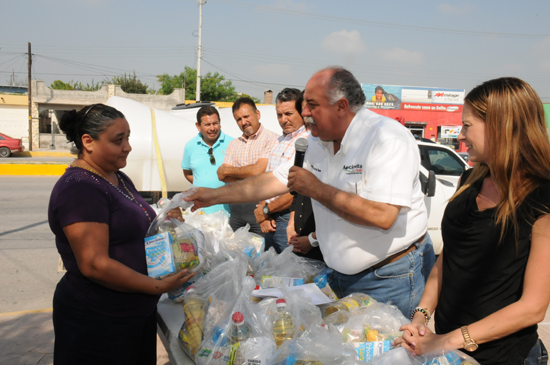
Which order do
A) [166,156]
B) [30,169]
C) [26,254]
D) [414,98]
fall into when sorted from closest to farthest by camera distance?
[26,254], [166,156], [30,169], [414,98]

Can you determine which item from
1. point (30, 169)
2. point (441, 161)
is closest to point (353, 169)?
point (441, 161)

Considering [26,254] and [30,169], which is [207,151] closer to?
[26,254]

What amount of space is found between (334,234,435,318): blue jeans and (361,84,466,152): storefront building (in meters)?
35.3

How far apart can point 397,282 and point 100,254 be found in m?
1.48

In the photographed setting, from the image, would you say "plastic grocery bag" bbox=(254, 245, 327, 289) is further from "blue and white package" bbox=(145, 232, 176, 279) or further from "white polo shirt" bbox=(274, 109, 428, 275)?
"blue and white package" bbox=(145, 232, 176, 279)

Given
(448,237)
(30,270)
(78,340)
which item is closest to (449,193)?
(448,237)

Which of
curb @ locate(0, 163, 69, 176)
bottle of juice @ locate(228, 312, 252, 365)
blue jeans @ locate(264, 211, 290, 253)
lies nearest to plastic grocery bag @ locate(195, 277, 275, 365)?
bottle of juice @ locate(228, 312, 252, 365)

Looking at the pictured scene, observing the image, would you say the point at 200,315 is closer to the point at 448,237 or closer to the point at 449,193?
the point at 448,237

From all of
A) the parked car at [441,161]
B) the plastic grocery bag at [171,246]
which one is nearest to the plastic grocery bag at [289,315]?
the plastic grocery bag at [171,246]

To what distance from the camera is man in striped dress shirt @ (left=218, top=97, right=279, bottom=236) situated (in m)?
3.95

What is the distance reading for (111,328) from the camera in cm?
198

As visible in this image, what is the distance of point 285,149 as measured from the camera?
3.43 metres

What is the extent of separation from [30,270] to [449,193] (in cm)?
609

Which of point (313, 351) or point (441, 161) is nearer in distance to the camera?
point (313, 351)
